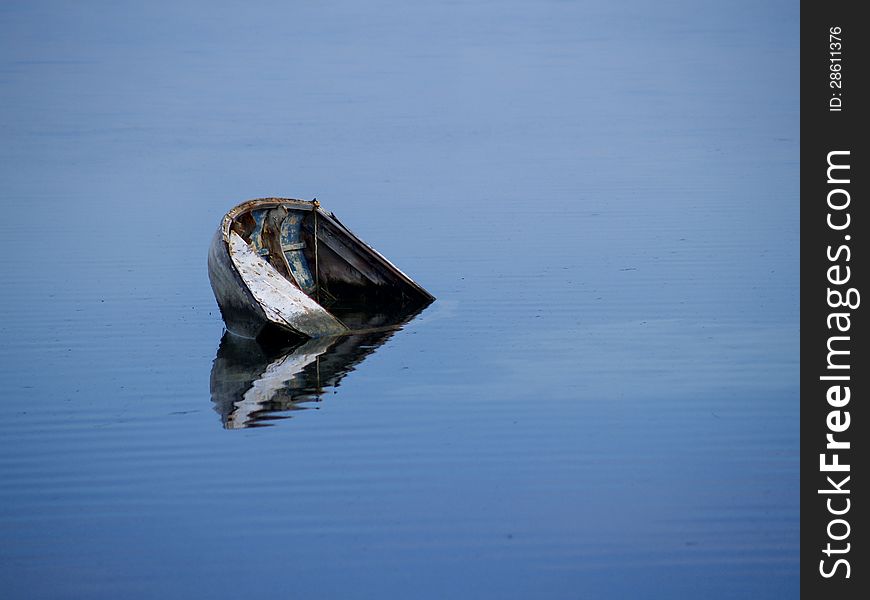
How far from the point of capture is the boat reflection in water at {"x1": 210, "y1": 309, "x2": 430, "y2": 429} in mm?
11609

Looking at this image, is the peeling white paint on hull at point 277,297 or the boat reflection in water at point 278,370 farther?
the peeling white paint on hull at point 277,297

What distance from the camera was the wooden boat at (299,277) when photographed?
13.8 meters

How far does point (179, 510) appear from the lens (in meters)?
9.05

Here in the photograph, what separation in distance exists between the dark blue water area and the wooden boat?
1.83ft

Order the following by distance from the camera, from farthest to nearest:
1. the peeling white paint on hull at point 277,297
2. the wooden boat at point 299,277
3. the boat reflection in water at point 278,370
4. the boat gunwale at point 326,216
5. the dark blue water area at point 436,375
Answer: the boat gunwale at point 326,216, the wooden boat at point 299,277, the peeling white paint on hull at point 277,297, the boat reflection in water at point 278,370, the dark blue water area at point 436,375

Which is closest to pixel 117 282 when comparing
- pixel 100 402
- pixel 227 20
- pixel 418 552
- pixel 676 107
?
pixel 100 402

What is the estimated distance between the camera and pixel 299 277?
16.0m

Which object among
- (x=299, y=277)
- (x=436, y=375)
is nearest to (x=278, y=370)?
(x=436, y=375)
